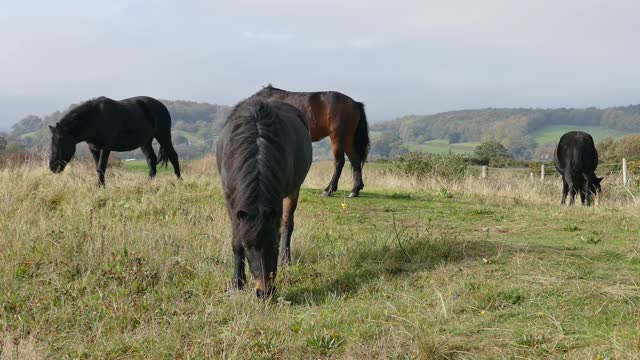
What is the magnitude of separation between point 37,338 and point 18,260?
2.01 metres

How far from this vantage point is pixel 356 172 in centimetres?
1183

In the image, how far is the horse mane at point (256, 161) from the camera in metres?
4.80

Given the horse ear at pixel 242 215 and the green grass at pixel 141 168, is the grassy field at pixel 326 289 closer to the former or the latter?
the horse ear at pixel 242 215

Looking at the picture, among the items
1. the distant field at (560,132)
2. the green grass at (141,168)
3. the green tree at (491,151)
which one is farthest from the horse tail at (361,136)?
the distant field at (560,132)

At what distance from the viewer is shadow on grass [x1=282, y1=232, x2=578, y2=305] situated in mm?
5449

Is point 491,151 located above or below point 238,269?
above

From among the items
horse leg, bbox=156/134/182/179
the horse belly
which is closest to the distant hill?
horse leg, bbox=156/134/182/179

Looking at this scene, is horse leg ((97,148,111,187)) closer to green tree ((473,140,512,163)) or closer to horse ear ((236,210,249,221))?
horse ear ((236,210,249,221))

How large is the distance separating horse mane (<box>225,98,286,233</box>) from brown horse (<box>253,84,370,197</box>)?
5906 mm

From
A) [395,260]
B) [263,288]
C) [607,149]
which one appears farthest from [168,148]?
[607,149]

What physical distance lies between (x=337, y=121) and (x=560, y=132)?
107759 millimetres

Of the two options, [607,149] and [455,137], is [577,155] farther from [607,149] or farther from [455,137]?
[455,137]

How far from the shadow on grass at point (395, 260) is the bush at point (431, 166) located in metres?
11.1

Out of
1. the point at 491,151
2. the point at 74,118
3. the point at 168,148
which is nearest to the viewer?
the point at 74,118
